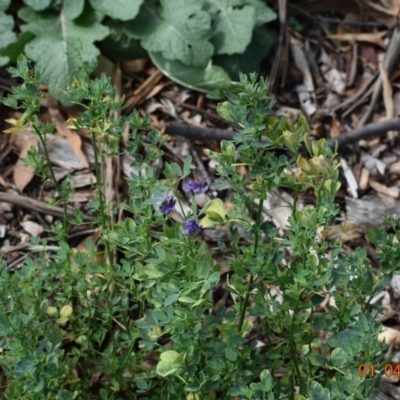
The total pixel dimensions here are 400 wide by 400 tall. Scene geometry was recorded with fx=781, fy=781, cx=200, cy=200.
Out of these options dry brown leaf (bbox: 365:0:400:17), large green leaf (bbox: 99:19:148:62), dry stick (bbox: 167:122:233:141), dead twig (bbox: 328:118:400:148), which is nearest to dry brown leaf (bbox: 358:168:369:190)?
dead twig (bbox: 328:118:400:148)

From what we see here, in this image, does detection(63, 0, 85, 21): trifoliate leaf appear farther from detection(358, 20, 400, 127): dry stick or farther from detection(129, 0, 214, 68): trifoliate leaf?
detection(358, 20, 400, 127): dry stick

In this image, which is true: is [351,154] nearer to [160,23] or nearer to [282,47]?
[282,47]

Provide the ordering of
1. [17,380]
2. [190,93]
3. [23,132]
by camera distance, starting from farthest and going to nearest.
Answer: [190,93]
[23,132]
[17,380]

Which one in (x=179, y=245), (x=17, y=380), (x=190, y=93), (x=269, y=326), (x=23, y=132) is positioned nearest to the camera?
(x=179, y=245)

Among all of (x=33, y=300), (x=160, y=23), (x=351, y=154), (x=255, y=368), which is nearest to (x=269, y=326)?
(x=255, y=368)

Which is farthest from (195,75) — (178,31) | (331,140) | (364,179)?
(364,179)

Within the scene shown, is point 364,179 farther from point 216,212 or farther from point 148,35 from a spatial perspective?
point 216,212
